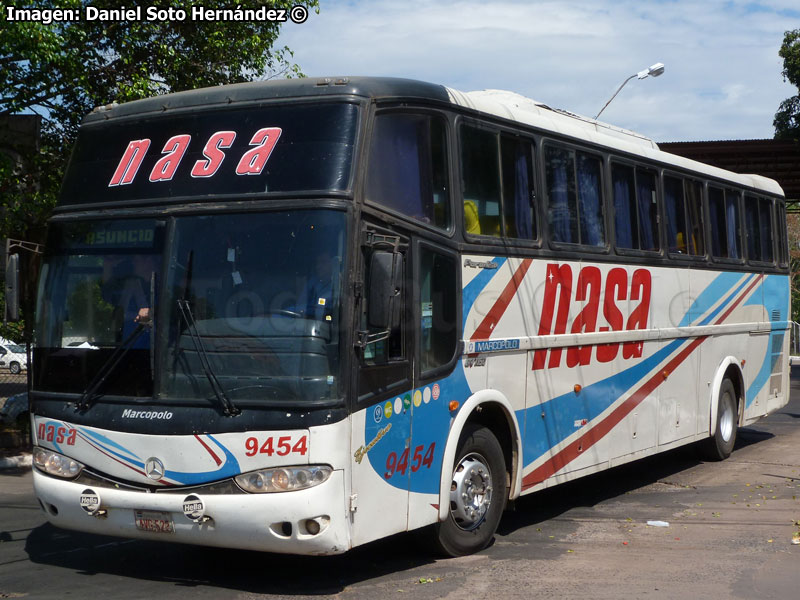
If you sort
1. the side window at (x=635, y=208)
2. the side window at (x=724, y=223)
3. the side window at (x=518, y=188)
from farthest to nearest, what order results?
the side window at (x=724, y=223)
the side window at (x=635, y=208)
the side window at (x=518, y=188)

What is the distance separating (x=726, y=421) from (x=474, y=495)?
253 inches

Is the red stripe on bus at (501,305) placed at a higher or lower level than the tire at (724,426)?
higher

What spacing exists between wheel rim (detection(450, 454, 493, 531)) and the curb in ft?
24.8

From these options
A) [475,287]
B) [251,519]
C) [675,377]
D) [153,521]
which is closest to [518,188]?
[475,287]

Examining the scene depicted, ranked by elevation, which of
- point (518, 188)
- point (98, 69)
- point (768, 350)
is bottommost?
point (768, 350)

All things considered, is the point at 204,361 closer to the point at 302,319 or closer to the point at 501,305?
the point at 302,319

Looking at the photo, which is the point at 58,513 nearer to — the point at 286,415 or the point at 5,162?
the point at 286,415

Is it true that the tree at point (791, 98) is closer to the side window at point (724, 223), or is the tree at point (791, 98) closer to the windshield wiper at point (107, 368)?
the side window at point (724, 223)

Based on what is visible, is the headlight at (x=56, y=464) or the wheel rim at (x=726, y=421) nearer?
the headlight at (x=56, y=464)

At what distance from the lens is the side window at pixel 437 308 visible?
7.54m

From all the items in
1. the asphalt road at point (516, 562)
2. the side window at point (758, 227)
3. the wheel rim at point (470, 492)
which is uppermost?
the side window at point (758, 227)

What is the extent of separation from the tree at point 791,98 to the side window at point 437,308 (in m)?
29.7

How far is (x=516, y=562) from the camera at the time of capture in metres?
7.84

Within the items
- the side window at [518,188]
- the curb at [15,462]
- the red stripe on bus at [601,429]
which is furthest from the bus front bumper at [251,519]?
the curb at [15,462]
